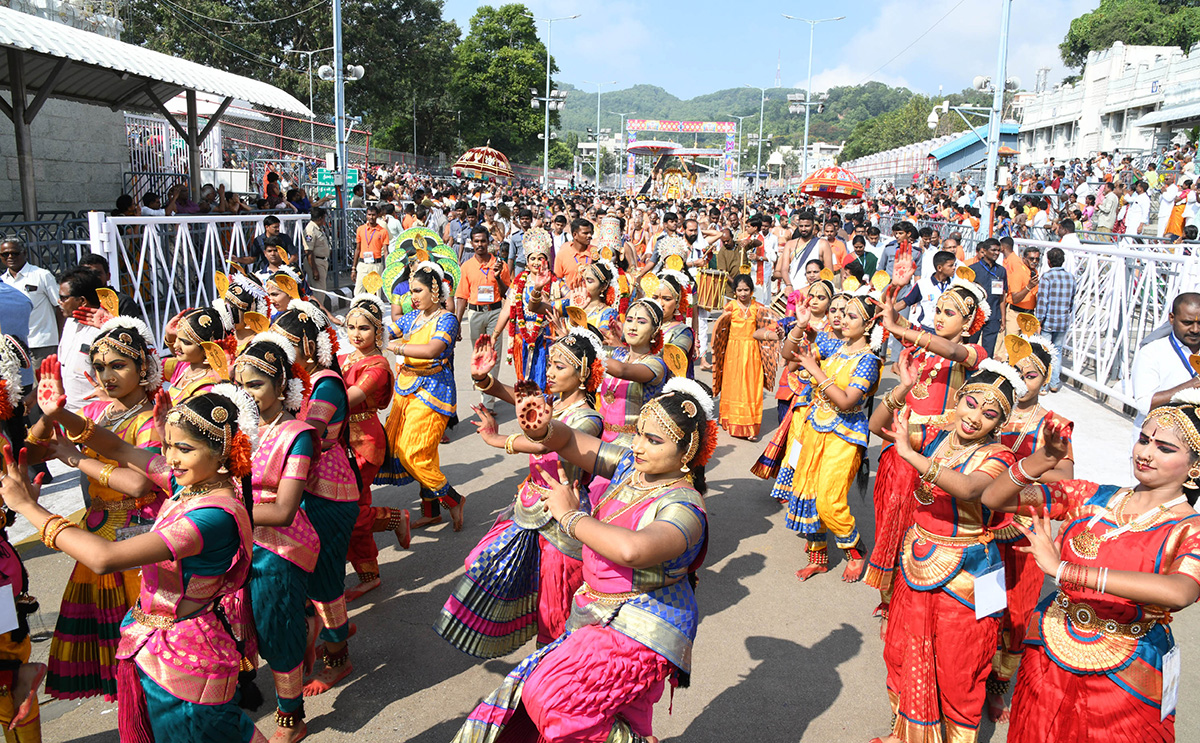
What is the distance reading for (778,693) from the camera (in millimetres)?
3982

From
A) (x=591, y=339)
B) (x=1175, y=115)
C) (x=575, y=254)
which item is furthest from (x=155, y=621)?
(x=1175, y=115)

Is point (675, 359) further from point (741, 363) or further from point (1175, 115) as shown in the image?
point (1175, 115)

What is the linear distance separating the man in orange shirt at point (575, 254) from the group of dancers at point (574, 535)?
4.11 metres

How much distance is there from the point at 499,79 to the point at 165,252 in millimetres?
50192

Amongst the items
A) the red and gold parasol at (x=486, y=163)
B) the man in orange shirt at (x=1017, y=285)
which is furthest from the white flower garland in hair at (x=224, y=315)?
the red and gold parasol at (x=486, y=163)

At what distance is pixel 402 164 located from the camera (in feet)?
135

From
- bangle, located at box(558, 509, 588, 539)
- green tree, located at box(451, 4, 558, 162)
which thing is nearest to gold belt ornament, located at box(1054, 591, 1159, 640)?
bangle, located at box(558, 509, 588, 539)

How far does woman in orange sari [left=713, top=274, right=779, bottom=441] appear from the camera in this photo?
8.02m

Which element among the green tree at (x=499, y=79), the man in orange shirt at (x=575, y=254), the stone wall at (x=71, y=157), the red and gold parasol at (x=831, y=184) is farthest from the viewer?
the green tree at (x=499, y=79)

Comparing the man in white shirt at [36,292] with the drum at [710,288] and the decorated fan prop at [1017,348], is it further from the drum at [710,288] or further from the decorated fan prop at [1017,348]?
the drum at [710,288]

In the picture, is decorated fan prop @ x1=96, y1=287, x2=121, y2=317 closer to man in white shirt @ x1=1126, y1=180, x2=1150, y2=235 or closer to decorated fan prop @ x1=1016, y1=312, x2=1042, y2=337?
decorated fan prop @ x1=1016, y1=312, x2=1042, y2=337

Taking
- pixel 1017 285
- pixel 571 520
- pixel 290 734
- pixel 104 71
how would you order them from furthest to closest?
pixel 104 71
pixel 1017 285
pixel 290 734
pixel 571 520

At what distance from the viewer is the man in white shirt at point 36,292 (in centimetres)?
611

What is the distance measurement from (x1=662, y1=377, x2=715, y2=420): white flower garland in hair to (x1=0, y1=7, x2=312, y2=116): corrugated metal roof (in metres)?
7.35
